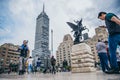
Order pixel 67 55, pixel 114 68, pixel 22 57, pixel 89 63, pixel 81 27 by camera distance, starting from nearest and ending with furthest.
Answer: pixel 114 68 → pixel 22 57 → pixel 89 63 → pixel 81 27 → pixel 67 55

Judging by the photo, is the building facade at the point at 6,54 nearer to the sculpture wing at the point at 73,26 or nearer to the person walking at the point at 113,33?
the sculpture wing at the point at 73,26

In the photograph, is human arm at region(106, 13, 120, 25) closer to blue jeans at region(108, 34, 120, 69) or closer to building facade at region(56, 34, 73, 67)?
blue jeans at region(108, 34, 120, 69)

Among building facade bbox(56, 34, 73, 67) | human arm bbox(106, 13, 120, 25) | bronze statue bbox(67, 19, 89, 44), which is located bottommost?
human arm bbox(106, 13, 120, 25)

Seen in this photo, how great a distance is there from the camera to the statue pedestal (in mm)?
9500

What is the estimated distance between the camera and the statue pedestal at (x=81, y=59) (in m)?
9.50

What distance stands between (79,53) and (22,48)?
4.64 m

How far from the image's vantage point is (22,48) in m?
7.12

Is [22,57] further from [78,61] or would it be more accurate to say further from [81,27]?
[81,27]

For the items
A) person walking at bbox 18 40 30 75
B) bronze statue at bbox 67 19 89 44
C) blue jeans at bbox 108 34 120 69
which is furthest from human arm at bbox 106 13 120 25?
bronze statue at bbox 67 19 89 44

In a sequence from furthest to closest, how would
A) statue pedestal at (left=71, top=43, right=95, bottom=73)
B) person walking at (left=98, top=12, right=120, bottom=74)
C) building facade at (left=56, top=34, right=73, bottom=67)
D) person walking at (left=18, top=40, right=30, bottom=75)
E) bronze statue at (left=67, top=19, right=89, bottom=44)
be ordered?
building facade at (left=56, top=34, right=73, bottom=67) → bronze statue at (left=67, top=19, right=89, bottom=44) → statue pedestal at (left=71, top=43, right=95, bottom=73) → person walking at (left=18, top=40, right=30, bottom=75) → person walking at (left=98, top=12, right=120, bottom=74)

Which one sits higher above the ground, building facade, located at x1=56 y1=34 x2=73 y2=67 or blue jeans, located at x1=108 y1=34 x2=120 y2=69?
building facade, located at x1=56 y1=34 x2=73 y2=67

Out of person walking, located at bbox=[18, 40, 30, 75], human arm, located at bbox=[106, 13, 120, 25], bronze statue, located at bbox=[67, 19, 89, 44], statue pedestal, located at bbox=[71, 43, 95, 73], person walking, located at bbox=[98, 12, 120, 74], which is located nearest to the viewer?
human arm, located at bbox=[106, 13, 120, 25]

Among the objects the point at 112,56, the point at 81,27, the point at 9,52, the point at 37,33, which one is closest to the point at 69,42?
the point at 9,52

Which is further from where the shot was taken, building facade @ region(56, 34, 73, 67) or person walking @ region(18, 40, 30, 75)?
building facade @ region(56, 34, 73, 67)
